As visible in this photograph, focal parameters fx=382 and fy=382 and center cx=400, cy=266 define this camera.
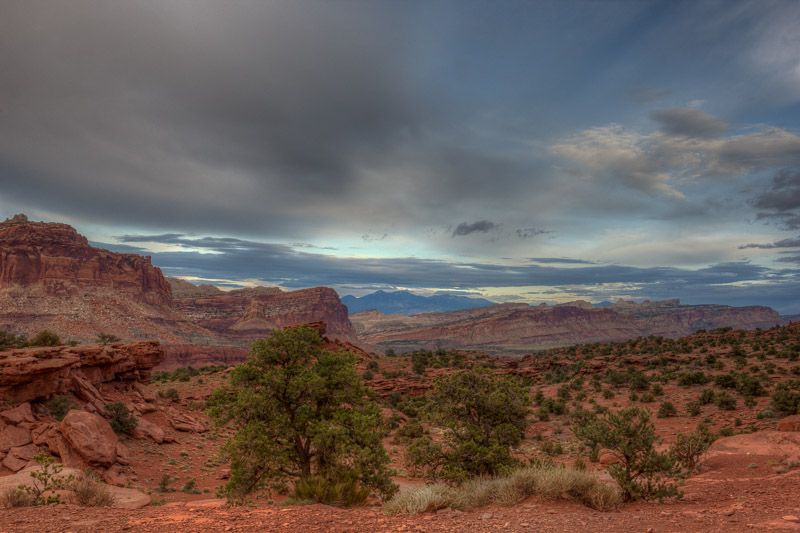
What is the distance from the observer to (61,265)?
300 ft

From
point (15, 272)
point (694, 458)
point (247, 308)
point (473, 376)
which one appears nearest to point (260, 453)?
point (473, 376)

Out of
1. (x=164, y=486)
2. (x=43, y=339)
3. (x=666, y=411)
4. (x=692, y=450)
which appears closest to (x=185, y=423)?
(x=164, y=486)

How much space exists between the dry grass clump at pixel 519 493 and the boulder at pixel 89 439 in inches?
610

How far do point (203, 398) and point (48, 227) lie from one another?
101m

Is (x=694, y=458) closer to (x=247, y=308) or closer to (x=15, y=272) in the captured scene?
(x=15, y=272)

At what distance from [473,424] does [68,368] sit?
23277 millimetres

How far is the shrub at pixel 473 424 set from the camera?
11.2m

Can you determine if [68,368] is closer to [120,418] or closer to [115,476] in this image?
[120,418]

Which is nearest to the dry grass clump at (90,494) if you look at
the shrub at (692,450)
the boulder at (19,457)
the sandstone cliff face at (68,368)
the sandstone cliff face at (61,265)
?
the boulder at (19,457)

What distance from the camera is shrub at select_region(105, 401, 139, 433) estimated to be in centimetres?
2153

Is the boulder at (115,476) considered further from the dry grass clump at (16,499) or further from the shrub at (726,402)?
the shrub at (726,402)

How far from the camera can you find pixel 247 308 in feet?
463

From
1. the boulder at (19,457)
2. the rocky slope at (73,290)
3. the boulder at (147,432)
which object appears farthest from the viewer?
the rocky slope at (73,290)

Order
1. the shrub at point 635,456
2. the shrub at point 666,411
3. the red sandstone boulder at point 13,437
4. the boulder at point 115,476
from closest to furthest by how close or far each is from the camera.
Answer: the shrub at point 635,456
the red sandstone boulder at point 13,437
the boulder at point 115,476
the shrub at point 666,411
